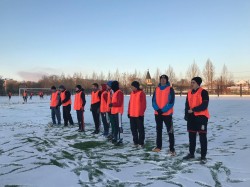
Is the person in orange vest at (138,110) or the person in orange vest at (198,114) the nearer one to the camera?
the person in orange vest at (198,114)

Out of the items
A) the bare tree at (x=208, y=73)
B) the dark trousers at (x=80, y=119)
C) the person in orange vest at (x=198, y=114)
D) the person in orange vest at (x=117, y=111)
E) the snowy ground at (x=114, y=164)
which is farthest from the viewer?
the bare tree at (x=208, y=73)

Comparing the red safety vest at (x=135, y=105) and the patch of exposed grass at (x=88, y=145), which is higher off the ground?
the red safety vest at (x=135, y=105)

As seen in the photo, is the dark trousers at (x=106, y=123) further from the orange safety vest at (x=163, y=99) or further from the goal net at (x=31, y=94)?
the goal net at (x=31, y=94)

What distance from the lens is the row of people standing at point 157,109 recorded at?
5.04 m

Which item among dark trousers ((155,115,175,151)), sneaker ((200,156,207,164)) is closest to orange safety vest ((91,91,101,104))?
dark trousers ((155,115,175,151))

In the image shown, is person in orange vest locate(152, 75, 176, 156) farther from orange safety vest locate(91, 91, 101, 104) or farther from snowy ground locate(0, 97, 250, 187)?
orange safety vest locate(91, 91, 101, 104)

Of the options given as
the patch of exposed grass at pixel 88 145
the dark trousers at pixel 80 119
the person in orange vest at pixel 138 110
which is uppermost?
the person in orange vest at pixel 138 110

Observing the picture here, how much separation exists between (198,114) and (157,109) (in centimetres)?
94

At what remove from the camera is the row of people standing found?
5.04 meters

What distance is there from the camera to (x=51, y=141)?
23.6 ft

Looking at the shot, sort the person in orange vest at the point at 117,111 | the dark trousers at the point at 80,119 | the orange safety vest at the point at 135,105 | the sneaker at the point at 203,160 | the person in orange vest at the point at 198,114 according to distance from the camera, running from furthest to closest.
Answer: the dark trousers at the point at 80,119, the person in orange vest at the point at 117,111, the orange safety vest at the point at 135,105, the person in orange vest at the point at 198,114, the sneaker at the point at 203,160

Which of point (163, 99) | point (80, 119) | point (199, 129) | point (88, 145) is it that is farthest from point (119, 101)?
point (80, 119)

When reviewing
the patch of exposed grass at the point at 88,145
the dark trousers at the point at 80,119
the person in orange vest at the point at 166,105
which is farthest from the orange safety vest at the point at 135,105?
the dark trousers at the point at 80,119

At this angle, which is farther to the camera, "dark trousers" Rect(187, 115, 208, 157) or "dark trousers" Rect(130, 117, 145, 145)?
"dark trousers" Rect(130, 117, 145, 145)
